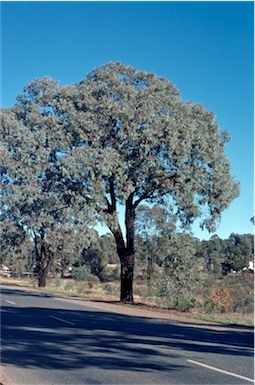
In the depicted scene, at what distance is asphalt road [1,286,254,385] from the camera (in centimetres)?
884

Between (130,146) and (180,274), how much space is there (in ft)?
23.0

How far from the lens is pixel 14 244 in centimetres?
3188

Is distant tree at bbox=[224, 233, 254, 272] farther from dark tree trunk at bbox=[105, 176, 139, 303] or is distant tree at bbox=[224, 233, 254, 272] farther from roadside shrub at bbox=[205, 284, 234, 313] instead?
dark tree trunk at bbox=[105, 176, 139, 303]

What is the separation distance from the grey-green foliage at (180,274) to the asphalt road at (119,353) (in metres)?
10.2

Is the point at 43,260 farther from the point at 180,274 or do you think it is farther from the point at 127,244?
the point at 180,274

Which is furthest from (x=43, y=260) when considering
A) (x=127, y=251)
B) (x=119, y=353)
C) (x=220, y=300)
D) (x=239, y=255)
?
(x=119, y=353)

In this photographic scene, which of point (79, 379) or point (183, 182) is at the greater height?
point (183, 182)

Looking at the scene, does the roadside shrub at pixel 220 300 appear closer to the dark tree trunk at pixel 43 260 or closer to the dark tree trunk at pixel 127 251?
the dark tree trunk at pixel 127 251

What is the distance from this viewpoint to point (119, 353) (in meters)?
10.9

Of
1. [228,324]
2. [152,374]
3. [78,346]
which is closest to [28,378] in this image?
[152,374]

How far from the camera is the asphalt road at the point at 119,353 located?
8.84m

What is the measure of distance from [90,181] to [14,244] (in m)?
9.18

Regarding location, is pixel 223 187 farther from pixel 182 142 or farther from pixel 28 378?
pixel 28 378

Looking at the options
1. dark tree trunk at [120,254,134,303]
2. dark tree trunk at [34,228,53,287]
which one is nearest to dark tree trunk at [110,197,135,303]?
dark tree trunk at [120,254,134,303]
